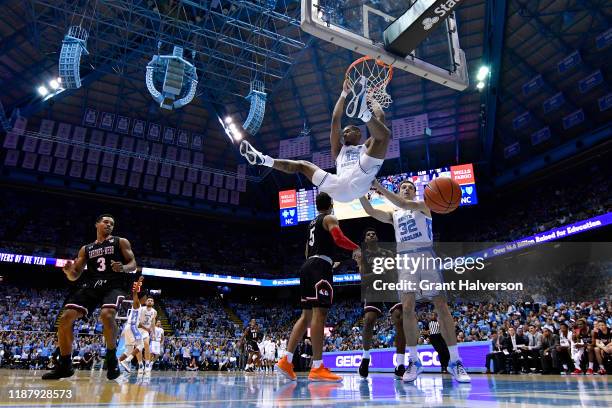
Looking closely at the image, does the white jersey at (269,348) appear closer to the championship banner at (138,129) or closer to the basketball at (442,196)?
the championship banner at (138,129)

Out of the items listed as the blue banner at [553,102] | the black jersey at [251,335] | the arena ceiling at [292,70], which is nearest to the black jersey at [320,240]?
the black jersey at [251,335]

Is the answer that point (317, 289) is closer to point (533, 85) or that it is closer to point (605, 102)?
point (533, 85)

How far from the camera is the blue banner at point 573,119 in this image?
20419 millimetres

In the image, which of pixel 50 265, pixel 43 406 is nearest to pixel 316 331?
pixel 43 406

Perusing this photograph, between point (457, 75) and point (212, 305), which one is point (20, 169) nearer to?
point (212, 305)

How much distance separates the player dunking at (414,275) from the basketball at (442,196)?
0.37 ft

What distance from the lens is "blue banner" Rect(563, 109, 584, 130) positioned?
2042cm

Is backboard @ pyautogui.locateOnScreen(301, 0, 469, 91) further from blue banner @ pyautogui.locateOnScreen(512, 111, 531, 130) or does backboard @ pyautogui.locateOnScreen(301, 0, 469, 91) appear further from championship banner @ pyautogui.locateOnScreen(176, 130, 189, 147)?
championship banner @ pyautogui.locateOnScreen(176, 130, 189, 147)

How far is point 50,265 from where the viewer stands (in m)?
24.8

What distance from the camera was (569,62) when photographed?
60.6 feet

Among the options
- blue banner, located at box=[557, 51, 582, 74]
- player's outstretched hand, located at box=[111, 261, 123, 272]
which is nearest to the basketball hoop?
player's outstretched hand, located at box=[111, 261, 123, 272]

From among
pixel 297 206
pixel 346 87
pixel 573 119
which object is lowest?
pixel 346 87

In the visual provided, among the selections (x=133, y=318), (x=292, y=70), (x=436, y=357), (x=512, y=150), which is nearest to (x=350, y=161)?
(x=133, y=318)

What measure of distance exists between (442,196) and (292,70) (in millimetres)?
16912
